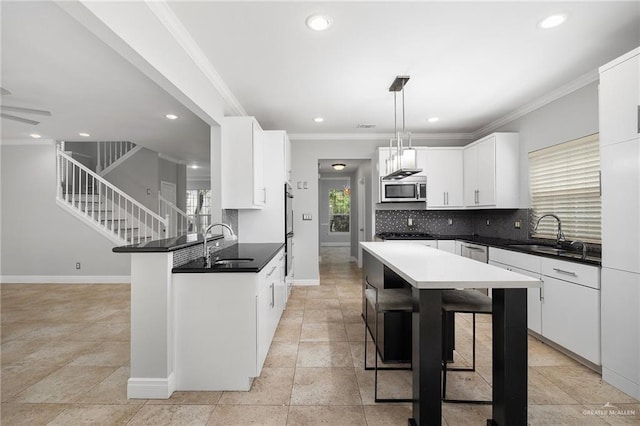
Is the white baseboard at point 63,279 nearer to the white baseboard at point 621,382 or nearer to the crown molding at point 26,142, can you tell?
the crown molding at point 26,142

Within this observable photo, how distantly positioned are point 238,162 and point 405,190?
2727 mm

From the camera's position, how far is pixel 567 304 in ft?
8.59

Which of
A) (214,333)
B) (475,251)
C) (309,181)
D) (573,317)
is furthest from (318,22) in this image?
(475,251)

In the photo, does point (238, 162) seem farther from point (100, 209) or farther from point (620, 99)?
point (100, 209)

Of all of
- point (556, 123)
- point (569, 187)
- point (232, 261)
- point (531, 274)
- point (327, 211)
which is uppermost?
point (556, 123)

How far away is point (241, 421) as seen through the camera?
1.85 metres

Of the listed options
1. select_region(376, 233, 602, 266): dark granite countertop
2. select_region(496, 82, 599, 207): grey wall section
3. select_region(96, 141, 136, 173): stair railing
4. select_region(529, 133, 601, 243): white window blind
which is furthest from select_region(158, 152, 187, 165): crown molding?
select_region(529, 133, 601, 243): white window blind

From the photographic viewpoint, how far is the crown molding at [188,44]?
1966 mm

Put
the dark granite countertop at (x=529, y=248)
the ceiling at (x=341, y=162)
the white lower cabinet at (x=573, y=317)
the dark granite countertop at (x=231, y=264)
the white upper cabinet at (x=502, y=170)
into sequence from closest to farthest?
the dark granite countertop at (x=231, y=264)
the white lower cabinet at (x=573, y=317)
the dark granite countertop at (x=529, y=248)
the white upper cabinet at (x=502, y=170)
the ceiling at (x=341, y=162)

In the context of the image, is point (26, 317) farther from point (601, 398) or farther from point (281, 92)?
point (601, 398)

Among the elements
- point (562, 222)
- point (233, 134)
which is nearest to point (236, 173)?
point (233, 134)

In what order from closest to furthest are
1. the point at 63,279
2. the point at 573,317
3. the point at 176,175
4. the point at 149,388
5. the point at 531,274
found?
the point at 149,388 → the point at 573,317 → the point at 531,274 → the point at 63,279 → the point at 176,175

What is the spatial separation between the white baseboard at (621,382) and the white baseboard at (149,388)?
3.13m

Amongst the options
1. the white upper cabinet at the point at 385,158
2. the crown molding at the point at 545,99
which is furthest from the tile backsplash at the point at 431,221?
the crown molding at the point at 545,99
